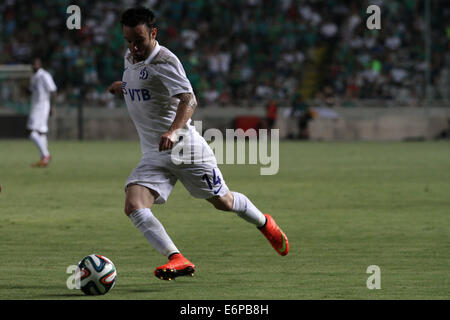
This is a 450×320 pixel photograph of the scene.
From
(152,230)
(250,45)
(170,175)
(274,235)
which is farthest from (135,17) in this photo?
(250,45)

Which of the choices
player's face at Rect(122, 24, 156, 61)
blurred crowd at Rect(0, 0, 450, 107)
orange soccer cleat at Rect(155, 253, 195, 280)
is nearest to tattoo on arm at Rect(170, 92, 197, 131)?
player's face at Rect(122, 24, 156, 61)

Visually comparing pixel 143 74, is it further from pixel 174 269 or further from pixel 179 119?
pixel 174 269

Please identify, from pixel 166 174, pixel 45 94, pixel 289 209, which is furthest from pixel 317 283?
pixel 45 94

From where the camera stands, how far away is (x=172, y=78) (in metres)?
7.43

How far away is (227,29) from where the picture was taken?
37.6 metres

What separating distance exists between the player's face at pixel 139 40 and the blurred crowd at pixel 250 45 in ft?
89.6

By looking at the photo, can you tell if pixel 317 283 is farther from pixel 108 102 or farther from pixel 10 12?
pixel 10 12

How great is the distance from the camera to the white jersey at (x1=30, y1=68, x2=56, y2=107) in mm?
21922

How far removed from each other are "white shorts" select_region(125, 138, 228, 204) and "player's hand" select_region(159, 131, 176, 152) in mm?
395

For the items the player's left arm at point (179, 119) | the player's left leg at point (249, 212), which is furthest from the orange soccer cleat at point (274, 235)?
the player's left arm at point (179, 119)

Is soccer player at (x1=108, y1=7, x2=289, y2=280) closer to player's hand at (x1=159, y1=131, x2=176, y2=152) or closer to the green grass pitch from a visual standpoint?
player's hand at (x1=159, y1=131, x2=176, y2=152)

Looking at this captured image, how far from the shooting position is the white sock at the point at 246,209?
8039 mm

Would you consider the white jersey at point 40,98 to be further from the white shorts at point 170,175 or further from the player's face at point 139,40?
the player's face at point 139,40
